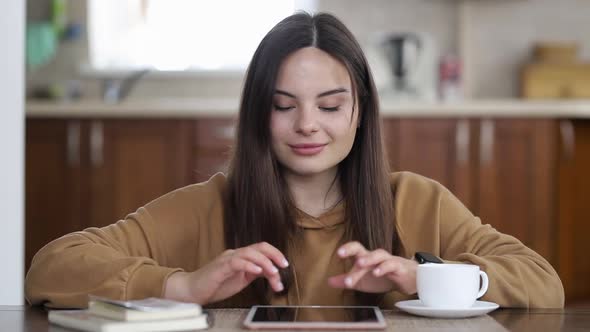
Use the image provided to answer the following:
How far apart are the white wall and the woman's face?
0.97m

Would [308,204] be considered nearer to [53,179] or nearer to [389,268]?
[389,268]

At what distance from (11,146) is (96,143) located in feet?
7.48

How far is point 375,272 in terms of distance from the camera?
1.35m

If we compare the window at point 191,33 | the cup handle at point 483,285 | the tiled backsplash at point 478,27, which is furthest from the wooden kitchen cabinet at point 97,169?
the cup handle at point 483,285

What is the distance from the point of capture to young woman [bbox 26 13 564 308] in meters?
1.64

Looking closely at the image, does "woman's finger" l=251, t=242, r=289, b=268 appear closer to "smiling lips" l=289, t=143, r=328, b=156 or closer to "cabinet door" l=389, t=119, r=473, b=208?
"smiling lips" l=289, t=143, r=328, b=156

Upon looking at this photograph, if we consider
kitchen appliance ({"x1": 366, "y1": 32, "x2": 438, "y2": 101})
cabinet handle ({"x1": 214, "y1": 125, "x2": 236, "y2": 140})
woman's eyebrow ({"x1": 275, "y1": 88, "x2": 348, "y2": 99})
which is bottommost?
cabinet handle ({"x1": 214, "y1": 125, "x2": 236, "y2": 140})

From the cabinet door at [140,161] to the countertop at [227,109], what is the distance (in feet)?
0.19

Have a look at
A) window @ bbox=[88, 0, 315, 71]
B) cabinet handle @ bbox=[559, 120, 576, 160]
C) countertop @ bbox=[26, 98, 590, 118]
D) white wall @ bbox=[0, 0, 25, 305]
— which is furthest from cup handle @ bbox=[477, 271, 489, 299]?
window @ bbox=[88, 0, 315, 71]

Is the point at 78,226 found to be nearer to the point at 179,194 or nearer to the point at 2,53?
the point at 2,53

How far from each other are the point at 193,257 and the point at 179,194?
11cm

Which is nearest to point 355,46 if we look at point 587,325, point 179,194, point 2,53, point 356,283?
point 179,194

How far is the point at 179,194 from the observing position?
5.85 ft

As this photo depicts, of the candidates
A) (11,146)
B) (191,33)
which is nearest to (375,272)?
(11,146)
